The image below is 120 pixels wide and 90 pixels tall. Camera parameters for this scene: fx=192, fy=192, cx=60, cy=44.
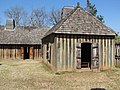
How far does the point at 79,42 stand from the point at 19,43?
15895 millimetres

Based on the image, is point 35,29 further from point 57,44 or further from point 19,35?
point 57,44

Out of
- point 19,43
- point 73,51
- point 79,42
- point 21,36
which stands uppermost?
point 21,36

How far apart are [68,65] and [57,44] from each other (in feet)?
6.24

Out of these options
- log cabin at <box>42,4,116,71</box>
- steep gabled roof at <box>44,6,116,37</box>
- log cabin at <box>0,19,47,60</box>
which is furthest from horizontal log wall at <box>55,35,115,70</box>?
log cabin at <box>0,19,47,60</box>

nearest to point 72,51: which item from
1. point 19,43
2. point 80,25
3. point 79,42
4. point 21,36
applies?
point 79,42

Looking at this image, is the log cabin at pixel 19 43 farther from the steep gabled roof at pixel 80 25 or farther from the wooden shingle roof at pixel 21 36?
the steep gabled roof at pixel 80 25

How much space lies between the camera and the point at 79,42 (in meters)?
15.8

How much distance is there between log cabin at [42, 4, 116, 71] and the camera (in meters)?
15.3

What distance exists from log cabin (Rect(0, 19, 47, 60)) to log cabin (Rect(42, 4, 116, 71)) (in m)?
14.4

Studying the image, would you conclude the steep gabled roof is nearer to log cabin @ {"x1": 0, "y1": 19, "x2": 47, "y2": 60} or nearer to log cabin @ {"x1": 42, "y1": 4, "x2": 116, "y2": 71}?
log cabin @ {"x1": 42, "y1": 4, "x2": 116, "y2": 71}

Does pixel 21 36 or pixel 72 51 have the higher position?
pixel 21 36

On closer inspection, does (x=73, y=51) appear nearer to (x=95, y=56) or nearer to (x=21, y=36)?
(x=95, y=56)

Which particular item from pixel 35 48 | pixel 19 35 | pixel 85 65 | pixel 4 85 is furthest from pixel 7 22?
pixel 4 85

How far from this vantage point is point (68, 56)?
15414 mm
